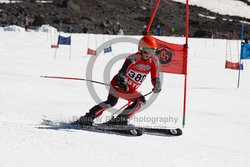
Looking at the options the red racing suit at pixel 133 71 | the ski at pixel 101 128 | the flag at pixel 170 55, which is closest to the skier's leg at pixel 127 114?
the red racing suit at pixel 133 71

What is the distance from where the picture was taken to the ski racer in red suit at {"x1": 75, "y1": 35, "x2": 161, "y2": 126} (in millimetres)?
7113

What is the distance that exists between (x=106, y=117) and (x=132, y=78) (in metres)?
1.65

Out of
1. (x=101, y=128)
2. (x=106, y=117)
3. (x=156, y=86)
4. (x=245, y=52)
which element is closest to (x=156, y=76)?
(x=156, y=86)

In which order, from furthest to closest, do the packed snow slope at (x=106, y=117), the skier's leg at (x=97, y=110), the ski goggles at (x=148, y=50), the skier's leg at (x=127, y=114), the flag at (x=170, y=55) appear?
the flag at (x=170, y=55) < the skier's leg at (x=127, y=114) < the skier's leg at (x=97, y=110) < the ski goggles at (x=148, y=50) < the packed snow slope at (x=106, y=117)

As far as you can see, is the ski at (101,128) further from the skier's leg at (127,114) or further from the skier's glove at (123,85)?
the skier's glove at (123,85)

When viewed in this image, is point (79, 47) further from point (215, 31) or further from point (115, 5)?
point (115, 5)

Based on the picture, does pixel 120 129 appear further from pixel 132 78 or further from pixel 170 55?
pixel 170 55

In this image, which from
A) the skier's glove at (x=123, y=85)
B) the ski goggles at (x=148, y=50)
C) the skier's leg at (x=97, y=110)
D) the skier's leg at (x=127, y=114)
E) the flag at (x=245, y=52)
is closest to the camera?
the skier's glove at (x=123, y=85)

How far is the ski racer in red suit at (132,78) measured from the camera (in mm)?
7113

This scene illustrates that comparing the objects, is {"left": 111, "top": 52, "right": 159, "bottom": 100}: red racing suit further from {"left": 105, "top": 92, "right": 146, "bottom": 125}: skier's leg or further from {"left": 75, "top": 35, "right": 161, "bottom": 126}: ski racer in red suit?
{"left": 105, "top": 92, "right": 146, "bottom": 125}: skier's leg

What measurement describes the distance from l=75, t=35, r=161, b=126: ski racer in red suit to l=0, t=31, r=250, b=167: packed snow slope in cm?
60

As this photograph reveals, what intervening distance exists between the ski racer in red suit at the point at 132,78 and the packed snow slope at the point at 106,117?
0.60 meters

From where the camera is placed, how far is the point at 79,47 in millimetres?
28422

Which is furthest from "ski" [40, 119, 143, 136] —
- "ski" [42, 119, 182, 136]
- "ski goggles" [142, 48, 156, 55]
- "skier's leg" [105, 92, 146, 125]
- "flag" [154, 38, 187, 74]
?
"flag" [154, 38, 187, 74]
